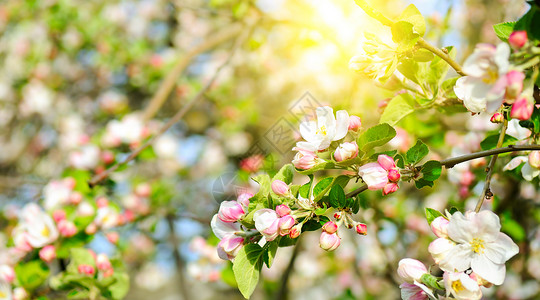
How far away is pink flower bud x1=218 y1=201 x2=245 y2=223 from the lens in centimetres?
73

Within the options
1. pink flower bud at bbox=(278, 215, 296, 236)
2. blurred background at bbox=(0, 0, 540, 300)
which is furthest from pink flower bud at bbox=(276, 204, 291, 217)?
blurred background at bbox=(0, 0, 540, 300)

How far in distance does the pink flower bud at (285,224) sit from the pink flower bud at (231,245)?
4.5 inches

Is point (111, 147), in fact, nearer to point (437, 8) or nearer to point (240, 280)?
point (240, 280)

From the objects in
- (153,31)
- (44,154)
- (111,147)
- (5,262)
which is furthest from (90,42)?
(5,262)

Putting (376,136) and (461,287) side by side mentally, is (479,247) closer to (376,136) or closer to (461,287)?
(461,287)

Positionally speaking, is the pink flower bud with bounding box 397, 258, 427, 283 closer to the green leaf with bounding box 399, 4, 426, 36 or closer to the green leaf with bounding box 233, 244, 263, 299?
the green leaf with bounding box 233, 244, 263, 299

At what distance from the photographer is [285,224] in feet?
2.24

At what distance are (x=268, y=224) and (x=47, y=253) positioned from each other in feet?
3.26

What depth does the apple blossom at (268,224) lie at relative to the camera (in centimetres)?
68

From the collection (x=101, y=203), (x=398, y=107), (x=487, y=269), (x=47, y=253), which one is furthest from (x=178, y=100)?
(x=487, y=269)

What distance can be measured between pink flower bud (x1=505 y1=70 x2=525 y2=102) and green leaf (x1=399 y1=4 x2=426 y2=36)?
0.63ft

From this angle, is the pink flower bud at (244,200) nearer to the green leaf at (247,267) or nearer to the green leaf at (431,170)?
the green leaf at (247,267)

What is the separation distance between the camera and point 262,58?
3.75 m

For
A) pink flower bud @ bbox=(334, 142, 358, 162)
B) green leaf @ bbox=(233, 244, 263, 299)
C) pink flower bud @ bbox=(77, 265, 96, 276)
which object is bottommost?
pink flower bud @ bbox=(77, 265, 96, 276)
